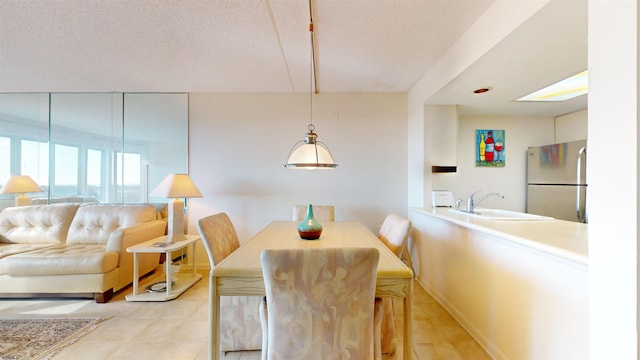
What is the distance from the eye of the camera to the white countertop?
1.25 metres

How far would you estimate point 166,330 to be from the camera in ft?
7.05

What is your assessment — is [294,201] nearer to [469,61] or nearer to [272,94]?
[272,94]

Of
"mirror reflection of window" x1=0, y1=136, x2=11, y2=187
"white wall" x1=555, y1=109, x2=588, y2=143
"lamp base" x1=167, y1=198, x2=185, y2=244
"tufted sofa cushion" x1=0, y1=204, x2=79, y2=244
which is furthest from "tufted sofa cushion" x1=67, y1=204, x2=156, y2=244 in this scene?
"white wall" x1=555, y1=109, x2=588, y2=143

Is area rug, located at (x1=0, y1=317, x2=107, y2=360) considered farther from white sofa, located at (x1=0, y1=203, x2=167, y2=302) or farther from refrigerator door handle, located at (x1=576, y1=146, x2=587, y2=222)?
refrigerator door handle, located at (x1=576, y1=146, x2=587, y2=222)

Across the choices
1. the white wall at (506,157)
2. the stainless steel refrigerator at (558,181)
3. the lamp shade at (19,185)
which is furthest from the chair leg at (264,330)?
the lamp shade at (19,185)

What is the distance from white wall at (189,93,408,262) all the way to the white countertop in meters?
1.53

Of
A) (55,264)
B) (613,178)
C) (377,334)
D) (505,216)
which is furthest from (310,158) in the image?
(55,264)

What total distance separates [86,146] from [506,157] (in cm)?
588

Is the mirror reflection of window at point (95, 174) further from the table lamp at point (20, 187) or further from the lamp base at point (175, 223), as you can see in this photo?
the lamp base at point (175, 223)

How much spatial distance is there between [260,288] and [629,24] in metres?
1.84

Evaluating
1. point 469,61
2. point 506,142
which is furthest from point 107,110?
point 506,142

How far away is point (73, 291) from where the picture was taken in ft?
8.45

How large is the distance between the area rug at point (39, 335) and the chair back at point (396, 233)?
2.50m

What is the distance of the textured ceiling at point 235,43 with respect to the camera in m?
1.88
